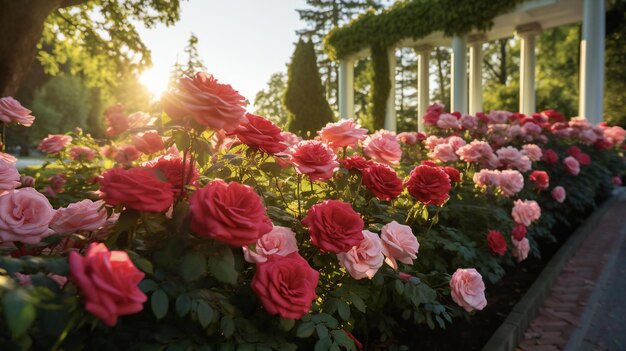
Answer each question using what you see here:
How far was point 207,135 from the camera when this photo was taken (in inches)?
59.4

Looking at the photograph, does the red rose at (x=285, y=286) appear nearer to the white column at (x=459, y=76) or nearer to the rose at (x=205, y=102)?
the rose at (x=205, y=102)

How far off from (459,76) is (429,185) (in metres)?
11.2

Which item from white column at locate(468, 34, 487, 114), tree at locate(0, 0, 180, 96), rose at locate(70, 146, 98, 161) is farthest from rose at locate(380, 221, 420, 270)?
white column at locate(468, 34, 487, 114)

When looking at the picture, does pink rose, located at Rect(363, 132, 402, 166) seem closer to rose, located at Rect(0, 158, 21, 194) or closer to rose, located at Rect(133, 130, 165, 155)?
rose, located at Rect(133, 130, 165, 155)

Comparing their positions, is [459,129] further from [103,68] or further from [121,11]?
[103,68]

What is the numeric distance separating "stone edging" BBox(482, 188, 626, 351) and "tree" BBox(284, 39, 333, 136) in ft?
29.9

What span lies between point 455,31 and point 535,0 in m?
1.99

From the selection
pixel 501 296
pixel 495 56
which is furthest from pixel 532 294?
pixel 495 56

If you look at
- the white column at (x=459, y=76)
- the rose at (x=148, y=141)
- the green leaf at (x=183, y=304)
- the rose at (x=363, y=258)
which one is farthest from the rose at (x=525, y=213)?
the white column at (x=459, y=76)

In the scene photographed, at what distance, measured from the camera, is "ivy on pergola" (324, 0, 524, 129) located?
1107cm

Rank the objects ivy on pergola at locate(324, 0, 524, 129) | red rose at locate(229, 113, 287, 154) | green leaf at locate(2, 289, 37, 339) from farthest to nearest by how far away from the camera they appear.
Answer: ivy on pergola at locate(324, 0, 524, 129), red rose at locate(229, 113, 287, 154), green leaf at locate(2, 289, 37, 339)

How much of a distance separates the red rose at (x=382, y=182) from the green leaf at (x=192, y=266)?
0.84 metres

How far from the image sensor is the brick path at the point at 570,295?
2791 mm

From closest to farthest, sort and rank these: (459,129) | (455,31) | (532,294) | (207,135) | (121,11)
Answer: (207,135) → (532,294) → (459,129) → (121,11) → (455,31)
